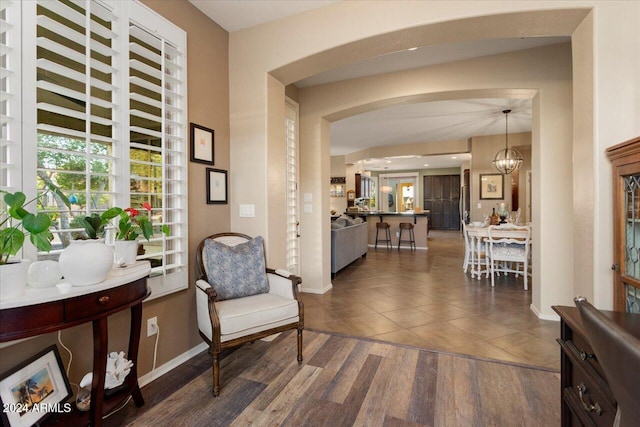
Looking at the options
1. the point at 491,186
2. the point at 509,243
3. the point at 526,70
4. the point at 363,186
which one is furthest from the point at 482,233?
the point at 363,186

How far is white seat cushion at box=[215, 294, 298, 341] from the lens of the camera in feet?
6.39

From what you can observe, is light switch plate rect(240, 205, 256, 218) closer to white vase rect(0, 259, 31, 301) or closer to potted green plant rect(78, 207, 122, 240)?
potted green plant rect(78, 207, 122, 240)

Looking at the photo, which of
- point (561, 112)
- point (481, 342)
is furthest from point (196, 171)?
point (561, 112)

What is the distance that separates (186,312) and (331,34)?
2.58 m

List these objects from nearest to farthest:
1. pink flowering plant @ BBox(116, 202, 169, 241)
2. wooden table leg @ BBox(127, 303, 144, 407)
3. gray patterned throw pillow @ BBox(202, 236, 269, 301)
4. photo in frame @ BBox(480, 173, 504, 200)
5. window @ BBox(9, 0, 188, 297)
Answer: window @ BBox(9, 0, 188, 297) < pink flowering plant @ BBox(116, 202, 169, 241) < wooden table leg @ BBox(127, 303, 144, 407) < gray patterned throw pillow @ BBox(202, 236, 269, 301) < photo in frame @ BBox(480, 173, 504, 200)

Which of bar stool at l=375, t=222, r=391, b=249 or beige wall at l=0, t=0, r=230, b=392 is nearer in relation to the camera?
beige wall at l=0, t=0, r=230, b=392

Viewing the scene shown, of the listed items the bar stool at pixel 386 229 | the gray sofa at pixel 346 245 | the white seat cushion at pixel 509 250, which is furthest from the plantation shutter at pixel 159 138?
the bar stool at pixel 386 229

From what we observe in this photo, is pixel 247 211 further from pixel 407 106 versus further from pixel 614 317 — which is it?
pixel 407 106

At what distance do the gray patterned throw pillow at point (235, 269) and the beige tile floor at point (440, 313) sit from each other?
0.94 metres

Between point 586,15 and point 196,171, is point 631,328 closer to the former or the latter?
point 586,15

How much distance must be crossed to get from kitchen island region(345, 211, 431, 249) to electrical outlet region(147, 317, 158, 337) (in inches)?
254

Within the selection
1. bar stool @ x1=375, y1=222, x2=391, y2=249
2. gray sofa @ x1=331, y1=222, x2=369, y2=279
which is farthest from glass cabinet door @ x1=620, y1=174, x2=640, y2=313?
bar stool @ x1=375, y1=222, x2=391, y2=249

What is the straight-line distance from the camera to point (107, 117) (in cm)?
187

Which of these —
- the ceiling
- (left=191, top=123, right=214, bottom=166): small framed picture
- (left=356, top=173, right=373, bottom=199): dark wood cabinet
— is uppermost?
the ceiling
